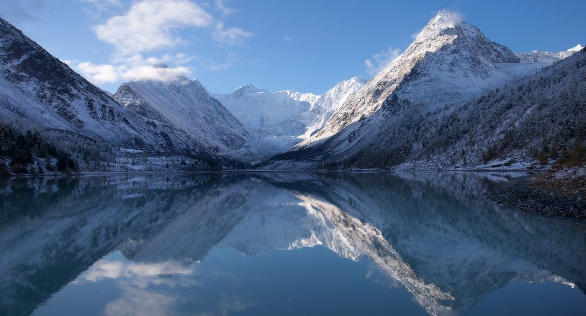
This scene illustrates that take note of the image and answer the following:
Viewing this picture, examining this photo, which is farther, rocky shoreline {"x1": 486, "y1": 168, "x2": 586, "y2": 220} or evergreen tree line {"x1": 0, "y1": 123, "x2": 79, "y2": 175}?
evergreen tree line {"x1": 0, "y1": 123, "x2": 79, "y2": 175}

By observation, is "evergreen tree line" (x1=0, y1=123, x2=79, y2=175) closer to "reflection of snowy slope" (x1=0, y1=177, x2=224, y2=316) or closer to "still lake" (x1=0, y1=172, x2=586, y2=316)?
"reflection of snowy slope" (x1=0, y1=177, x2=224, y2=316)

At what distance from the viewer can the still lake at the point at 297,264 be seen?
1568 cm

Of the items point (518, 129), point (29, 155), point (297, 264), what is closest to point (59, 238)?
point (297, 264)

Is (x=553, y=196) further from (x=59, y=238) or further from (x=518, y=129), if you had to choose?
(x=518, y=129)

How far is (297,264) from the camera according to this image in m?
23.0

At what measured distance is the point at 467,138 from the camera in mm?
146875

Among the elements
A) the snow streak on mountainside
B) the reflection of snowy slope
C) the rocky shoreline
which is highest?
the snow streak on mountainside

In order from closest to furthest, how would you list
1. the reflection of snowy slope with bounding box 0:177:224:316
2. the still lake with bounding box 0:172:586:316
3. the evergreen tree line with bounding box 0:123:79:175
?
the still lake with bounding box 0:172:586:316
the reflection of snowy slope with bounding box 0:177:224:316
the evergreen tree line with bounding box 0:123:79:175

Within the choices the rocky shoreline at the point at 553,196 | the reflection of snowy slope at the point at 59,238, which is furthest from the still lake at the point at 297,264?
the rocky shoreline at the point at 553,196

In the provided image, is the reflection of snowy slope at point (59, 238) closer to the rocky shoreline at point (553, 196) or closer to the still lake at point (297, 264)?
the still lake at point (297, 264)

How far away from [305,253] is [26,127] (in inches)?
Result: 7427

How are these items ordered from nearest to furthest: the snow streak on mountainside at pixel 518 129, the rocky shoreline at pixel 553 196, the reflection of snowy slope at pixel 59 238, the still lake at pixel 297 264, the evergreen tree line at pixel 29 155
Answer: the still lake at pixel 297 264 → the reflection of snowy slope at pixel 59 238 → the rocky shoreline at pixel 553 196 → the snow streak on mountainside at pixel 518 129 → the evergreen tree line at pixel 29 155

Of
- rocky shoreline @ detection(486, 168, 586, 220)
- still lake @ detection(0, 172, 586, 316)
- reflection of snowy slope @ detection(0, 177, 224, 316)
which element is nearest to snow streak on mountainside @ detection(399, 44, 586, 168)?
rocky shoreline @ detection(486, 168, 586, 220)

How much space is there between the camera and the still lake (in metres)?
15.7
